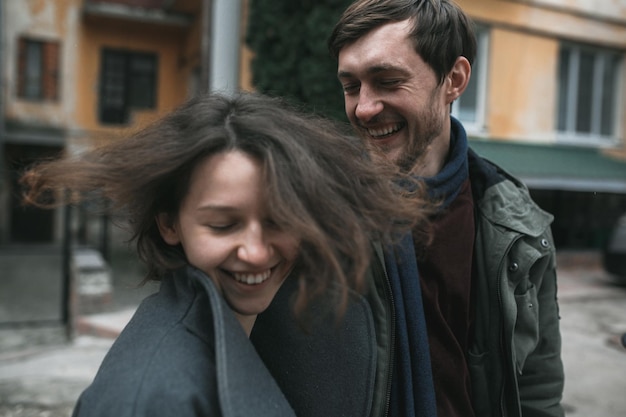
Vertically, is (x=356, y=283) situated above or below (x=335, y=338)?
above

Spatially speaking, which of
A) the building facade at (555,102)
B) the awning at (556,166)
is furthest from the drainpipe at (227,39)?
the building facade at (555,102)

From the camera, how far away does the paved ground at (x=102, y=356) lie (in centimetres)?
378

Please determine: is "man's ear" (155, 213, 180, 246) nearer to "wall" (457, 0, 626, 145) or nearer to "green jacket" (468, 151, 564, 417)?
"green jacket" (468, 151, 564, 417)

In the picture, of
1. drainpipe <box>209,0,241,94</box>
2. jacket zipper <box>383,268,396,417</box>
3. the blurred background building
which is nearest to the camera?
jacket zipper <box>383,268,396,417</box>

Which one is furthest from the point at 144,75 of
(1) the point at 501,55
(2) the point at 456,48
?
(2) the point at 456,48

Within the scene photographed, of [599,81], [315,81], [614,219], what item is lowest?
[614,219]

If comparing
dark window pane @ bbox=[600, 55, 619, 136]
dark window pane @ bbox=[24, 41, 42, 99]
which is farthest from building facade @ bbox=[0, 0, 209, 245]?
dark window pane @ bbox=[600, 55, 619, 136]

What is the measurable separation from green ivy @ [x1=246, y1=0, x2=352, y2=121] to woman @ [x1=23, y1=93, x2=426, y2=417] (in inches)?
142

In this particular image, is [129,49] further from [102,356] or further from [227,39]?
[227,39]

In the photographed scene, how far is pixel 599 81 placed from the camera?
1166 centimetres

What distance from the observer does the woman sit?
1.00m

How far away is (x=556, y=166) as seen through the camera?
9938 mm

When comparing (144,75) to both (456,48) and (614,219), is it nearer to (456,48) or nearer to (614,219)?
(614,219)

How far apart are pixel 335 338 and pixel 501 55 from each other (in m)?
9.88
